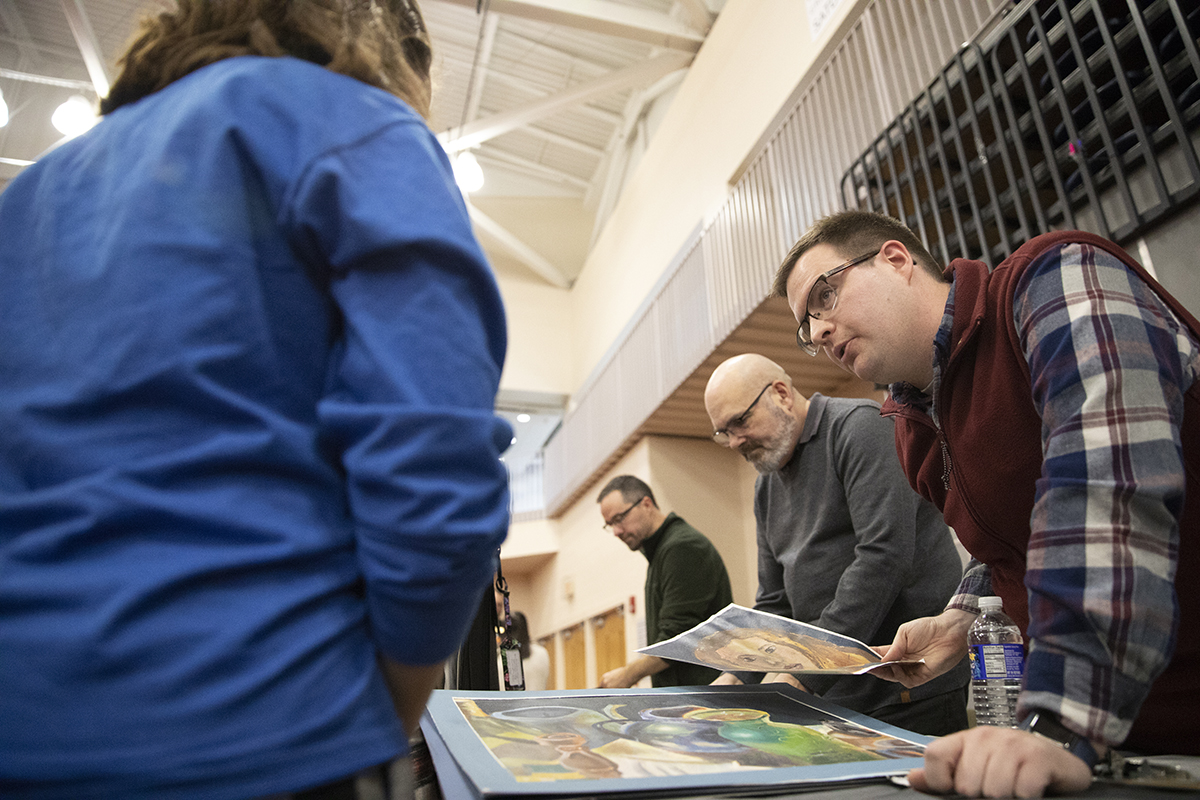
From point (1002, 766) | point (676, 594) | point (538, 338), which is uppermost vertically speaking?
point (538, 338)

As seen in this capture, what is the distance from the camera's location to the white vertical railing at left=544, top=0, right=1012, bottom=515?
13.8 ft

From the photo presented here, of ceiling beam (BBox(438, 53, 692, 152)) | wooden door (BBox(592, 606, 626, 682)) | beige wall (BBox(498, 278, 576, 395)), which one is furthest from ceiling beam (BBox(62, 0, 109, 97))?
wooden door (BBox(592, 606, 626, 682))

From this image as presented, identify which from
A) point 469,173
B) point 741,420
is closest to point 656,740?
point 741,420

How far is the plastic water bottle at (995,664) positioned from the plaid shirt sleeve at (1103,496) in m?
0.37

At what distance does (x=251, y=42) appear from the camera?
0.79 metres

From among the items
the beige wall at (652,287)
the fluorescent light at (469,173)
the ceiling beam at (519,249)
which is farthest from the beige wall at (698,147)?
the fluorescent light at (469,173)

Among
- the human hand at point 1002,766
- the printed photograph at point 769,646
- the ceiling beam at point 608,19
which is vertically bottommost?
the human hand at point 1002,766

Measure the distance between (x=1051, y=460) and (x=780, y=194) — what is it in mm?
4770

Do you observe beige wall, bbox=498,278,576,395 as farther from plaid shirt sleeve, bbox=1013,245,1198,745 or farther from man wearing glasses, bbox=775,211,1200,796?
plaid shirt sleeve, bbox=1013,245,1198,745

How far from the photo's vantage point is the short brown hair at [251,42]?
0.78 meters

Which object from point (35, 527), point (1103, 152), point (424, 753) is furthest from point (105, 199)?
point (1103, 152)

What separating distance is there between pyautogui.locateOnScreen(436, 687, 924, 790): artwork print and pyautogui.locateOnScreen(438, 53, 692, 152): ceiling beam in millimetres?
8208

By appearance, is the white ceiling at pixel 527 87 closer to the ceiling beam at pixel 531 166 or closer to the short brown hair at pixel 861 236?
the ceiling beam at pixel 531 166

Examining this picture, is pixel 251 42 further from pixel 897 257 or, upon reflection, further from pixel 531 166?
pixel 531 166
